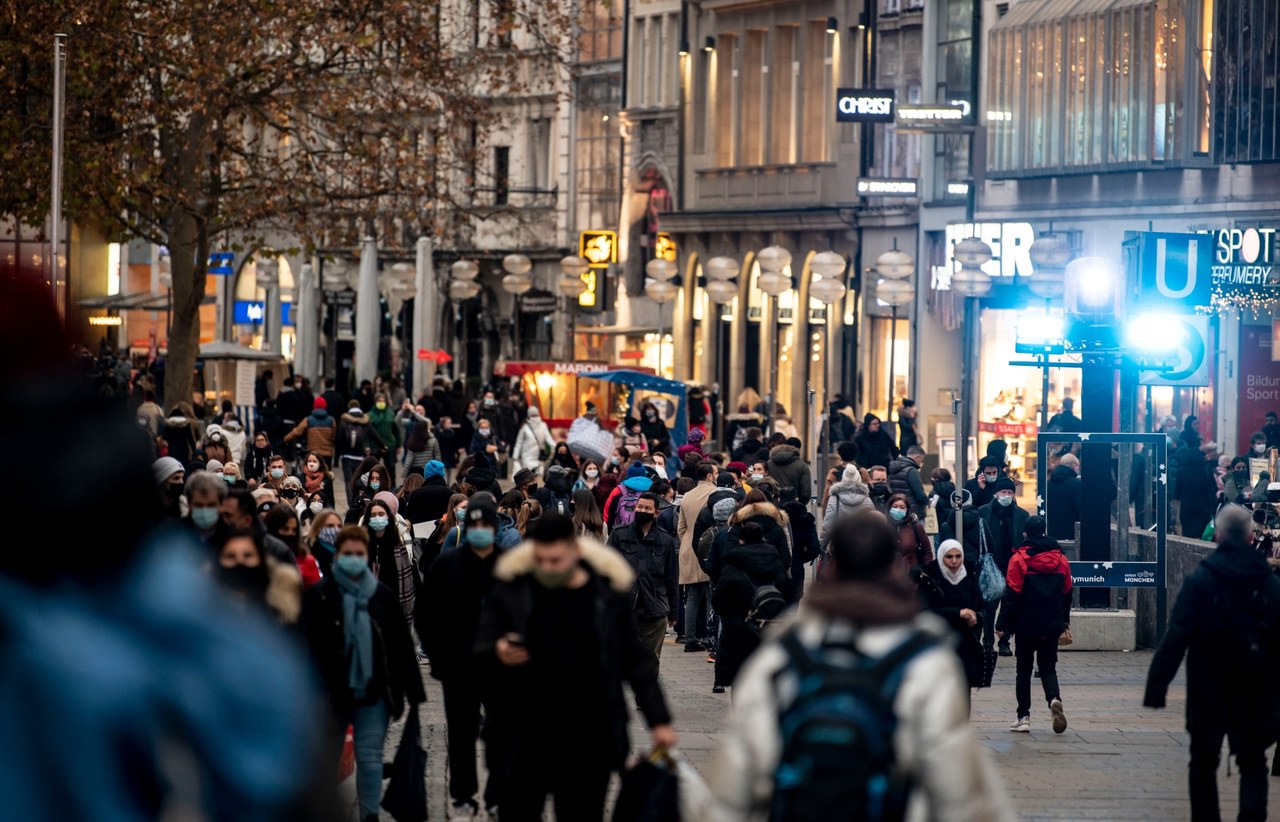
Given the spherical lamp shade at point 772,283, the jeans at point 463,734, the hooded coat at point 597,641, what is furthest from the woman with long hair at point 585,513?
the spherical lamp shade at point 772,283

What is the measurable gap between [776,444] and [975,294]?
12.2 meters

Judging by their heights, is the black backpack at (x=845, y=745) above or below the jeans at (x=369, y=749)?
above

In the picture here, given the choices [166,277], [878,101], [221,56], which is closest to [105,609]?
[221,56]

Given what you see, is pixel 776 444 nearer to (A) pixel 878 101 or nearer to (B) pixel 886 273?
(B) pixel 886 273

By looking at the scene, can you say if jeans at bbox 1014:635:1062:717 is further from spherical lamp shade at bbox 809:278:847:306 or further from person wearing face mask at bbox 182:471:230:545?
spherical lamp shade at bbox 809:278:847:306

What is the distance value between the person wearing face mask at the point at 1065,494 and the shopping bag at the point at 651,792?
14111 millimetres

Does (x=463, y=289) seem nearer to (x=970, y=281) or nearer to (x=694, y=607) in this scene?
(x=970, y=281)

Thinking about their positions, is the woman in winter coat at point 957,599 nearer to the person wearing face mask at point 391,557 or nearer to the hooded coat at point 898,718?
the person wearing face mask at point 391,557

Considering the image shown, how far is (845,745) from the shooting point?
17.4 ft

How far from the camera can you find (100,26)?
3381 cm

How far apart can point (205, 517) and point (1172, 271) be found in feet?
49.9

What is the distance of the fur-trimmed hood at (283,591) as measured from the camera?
9797 millimetres

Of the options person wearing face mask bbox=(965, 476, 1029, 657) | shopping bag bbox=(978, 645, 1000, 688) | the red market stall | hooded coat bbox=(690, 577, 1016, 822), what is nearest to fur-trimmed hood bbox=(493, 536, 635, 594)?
hooded coat bbox=(690, 577, 1016, 822)

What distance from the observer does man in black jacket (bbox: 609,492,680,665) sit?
57.5 feet
